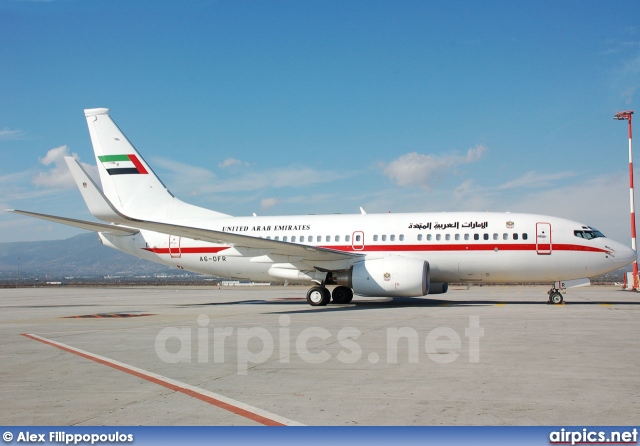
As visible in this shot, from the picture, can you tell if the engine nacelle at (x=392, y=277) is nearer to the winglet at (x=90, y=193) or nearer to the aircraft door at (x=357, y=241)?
the aircraft door at (x=357, y=241)

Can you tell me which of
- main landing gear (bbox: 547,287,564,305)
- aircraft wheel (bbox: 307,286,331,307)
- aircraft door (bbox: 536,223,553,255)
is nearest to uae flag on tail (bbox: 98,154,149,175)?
aircraft wheel (bbox: 307,286,331,307)

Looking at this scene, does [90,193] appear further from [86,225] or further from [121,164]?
[121,164]

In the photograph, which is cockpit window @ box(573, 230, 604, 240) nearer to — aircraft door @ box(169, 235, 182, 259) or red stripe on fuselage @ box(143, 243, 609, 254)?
red stripe on fuselage @ box(143, 243, 609, 254)

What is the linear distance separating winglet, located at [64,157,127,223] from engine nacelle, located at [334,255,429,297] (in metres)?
10.2

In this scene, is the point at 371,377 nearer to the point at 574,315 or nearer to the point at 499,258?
the point at 574,315

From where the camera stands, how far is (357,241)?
81.4 ft

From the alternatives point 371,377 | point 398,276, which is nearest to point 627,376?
point 371,377

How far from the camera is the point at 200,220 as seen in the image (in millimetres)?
28938

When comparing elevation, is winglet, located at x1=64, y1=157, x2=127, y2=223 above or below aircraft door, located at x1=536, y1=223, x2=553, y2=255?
above

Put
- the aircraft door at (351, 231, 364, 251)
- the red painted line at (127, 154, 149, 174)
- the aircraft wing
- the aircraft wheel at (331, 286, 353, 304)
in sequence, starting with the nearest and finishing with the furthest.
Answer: the aircraft wing
the aircraft door at (351, 231, 364, 251)
the aircraft wheel at (331, 286, 353, 304)
the red painted line at (127, 154, 149, 174)

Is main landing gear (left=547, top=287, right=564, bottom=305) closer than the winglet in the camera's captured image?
Yes

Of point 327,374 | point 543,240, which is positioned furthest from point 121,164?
point 327,374

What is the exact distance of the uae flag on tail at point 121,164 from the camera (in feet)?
93.5

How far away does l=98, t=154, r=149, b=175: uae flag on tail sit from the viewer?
28.5 metres
